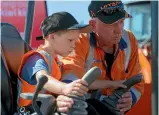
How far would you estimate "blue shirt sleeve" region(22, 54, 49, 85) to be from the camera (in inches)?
63.9

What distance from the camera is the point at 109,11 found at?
6.38 ft

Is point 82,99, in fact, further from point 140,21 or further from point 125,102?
point 140,21

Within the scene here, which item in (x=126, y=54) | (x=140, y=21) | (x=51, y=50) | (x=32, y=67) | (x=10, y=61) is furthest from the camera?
(x=140, y=21)

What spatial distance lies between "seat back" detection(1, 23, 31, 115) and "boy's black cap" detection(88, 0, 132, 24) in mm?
380

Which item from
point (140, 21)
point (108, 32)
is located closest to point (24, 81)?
point (108, 32)

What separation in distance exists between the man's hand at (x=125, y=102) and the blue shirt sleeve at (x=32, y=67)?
35 cm

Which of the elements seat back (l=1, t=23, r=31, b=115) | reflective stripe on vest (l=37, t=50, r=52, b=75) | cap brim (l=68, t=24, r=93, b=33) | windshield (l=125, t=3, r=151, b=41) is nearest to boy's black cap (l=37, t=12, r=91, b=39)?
cap brim (l=68, t=24, r=93, b=33)

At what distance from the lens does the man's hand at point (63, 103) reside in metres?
1.37

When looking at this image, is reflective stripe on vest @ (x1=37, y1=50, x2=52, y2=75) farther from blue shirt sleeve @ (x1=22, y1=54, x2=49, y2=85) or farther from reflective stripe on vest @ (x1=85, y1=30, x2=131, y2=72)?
reflective stripe on vest @ (x1=85, y1=30, x2=131, y2=72)

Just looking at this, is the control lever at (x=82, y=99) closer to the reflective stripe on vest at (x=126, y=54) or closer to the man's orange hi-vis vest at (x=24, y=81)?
the man's orange hi-vis vest at (x=24, y=81)

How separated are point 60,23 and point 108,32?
12.2 inches

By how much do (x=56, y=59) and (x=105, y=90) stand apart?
0.90 feet

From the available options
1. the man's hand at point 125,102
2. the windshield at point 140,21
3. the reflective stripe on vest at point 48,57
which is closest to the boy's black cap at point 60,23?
the reflective stripe on vest at point 48,57

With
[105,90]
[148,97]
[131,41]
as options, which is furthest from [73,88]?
[148,97]
